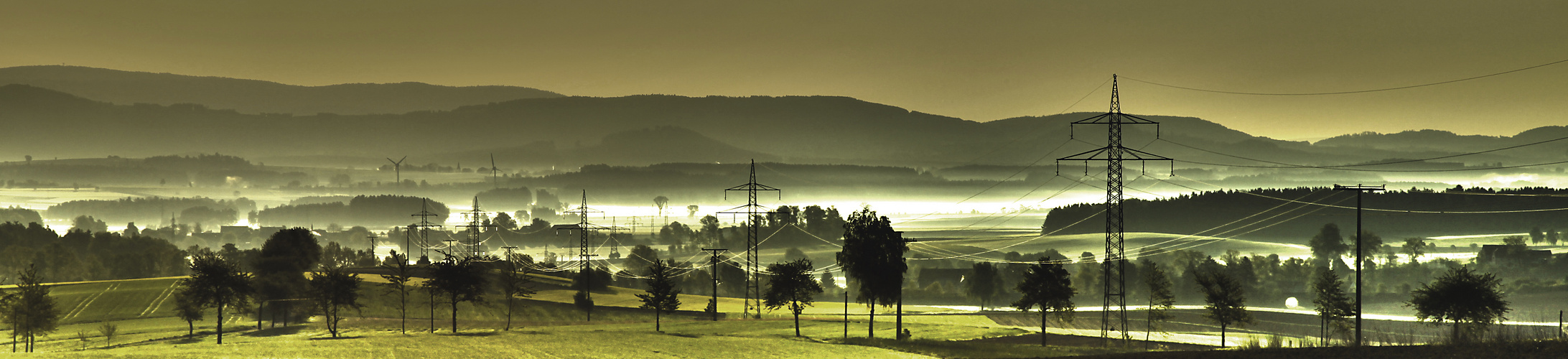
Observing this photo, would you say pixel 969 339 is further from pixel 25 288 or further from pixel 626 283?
pixel 626 283

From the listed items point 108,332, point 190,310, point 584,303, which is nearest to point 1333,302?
point 584,303

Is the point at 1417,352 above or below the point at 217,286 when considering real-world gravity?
above

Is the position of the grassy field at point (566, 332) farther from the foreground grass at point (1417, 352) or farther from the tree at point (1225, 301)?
the foreground grass at point (1417, 352)

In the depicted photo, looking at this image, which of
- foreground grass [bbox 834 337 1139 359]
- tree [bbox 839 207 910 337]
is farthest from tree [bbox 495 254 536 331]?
foreground grass [bbox 834 337 1139 359]

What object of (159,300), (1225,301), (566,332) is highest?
(1225,301)

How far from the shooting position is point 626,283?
647 feet

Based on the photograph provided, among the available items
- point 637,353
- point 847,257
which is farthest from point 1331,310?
point 637,353

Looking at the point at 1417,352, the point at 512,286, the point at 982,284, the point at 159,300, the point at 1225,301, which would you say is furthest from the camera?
the point at 982,284

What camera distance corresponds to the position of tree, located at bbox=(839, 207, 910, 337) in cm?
8444

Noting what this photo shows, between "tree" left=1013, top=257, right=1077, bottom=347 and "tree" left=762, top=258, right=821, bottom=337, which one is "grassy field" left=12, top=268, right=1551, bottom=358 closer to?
"tree" left=762, top=258, right=821, bottom=337

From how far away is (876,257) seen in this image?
84.7 m

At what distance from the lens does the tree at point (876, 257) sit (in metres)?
84.4

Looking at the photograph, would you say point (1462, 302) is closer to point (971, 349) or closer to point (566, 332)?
point (971, 349)

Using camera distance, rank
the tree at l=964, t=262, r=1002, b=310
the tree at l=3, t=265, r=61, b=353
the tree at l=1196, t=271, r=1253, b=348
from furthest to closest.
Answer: the tree at l=964, t=262, r=1002, b=310 → the tree at l=1196, t=271, r=1253, b=348 → the tree at l=3, t=265, r=61, b=353
